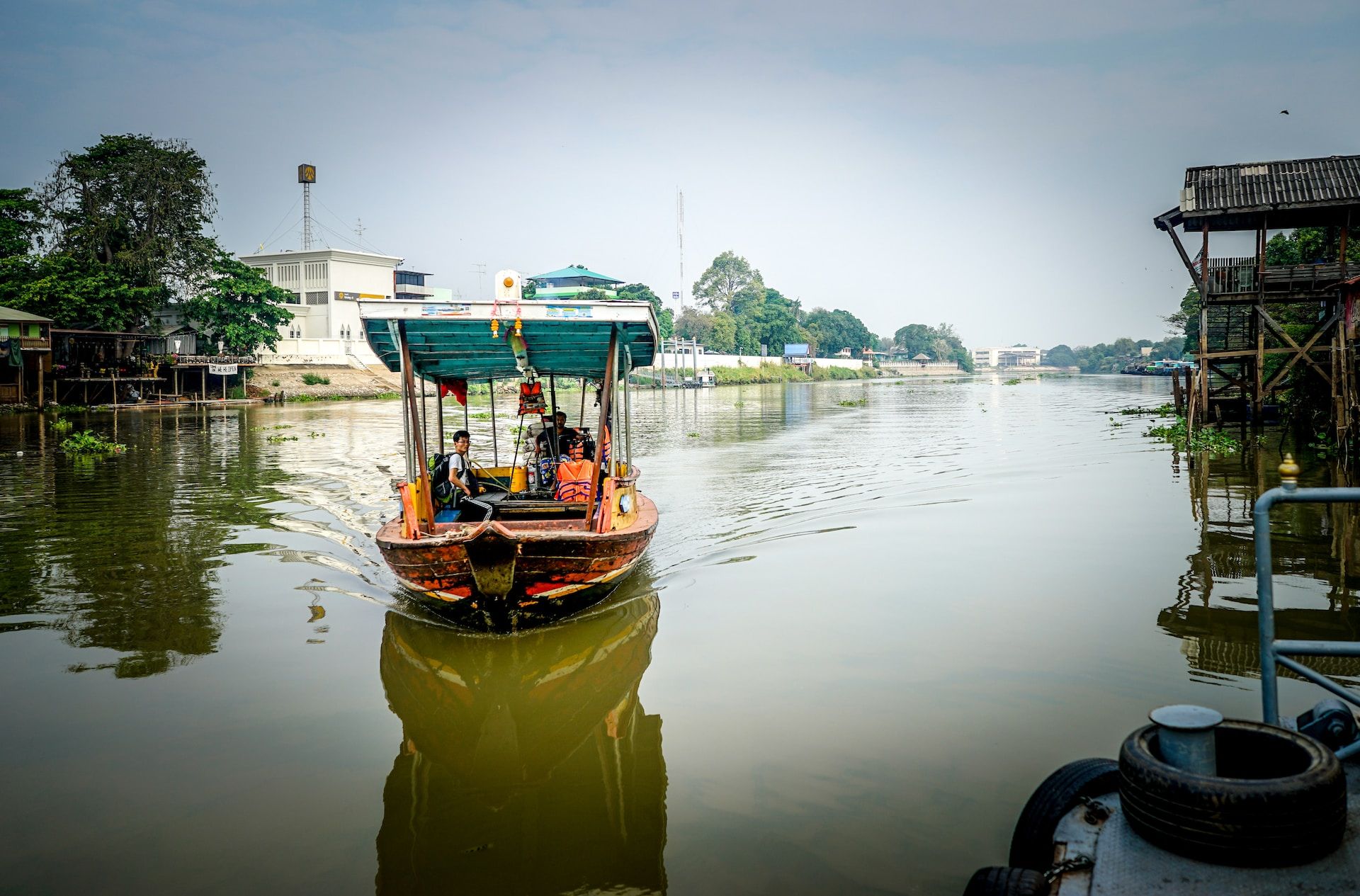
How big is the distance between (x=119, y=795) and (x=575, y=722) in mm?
2589

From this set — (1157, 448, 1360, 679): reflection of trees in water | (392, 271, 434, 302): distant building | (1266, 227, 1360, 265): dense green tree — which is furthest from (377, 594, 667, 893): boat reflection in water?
(392, 271, 434, 302): distant building

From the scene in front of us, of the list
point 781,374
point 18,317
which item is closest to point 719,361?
point 781,374

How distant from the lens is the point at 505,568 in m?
7.00

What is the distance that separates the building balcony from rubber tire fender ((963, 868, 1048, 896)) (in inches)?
765

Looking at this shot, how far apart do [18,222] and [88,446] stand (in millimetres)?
23678

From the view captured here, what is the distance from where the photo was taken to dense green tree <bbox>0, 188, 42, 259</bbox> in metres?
35.9

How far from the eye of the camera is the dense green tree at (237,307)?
42062mm

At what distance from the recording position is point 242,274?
142 feet

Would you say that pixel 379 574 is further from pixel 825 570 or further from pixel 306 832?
pixel 306 832

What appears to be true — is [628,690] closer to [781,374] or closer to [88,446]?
[88,446]

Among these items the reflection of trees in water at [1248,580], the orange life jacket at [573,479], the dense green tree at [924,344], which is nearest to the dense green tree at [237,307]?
the orange life jacket at [573,479]

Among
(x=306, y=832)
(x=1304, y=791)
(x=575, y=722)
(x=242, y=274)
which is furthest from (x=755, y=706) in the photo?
(x=242, y=274)

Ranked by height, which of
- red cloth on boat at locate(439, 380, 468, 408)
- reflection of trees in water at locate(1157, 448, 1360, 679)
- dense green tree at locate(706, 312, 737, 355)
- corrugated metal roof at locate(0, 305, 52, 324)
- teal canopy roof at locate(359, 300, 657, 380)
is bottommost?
reflection of trees in water at locate(1157, 448, 1360, 679)

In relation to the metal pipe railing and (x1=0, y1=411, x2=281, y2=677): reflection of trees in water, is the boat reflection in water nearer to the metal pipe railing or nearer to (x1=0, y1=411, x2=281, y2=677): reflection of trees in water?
(x1=0, y1=411, x2=281, y2=677): reflection of trees in water
